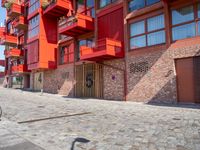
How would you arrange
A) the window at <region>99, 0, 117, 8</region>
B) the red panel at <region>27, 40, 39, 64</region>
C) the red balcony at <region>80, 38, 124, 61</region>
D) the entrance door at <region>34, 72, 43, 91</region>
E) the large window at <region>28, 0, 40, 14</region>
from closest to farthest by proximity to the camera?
the red balcony at <region>80, 38, 124, 61</region> → the window at <region>99, 0, 117, 8</region> → the red panel at <region>27, 40, 39, 64</region> → the large window at <region>28, 0, 40, 14</region> → the entrance door at <region>34, 72, 43, 91</region>

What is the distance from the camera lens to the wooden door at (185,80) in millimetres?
12742

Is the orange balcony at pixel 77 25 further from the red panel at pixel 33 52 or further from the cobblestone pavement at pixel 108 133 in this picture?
the cobblestone pavement at pixel 108 133

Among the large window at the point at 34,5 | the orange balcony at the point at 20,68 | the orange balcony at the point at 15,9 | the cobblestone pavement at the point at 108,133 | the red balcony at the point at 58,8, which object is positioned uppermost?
the orange balcony at the point at 15,9

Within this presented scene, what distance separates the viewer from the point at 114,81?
17359 mm

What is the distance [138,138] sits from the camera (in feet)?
19.3

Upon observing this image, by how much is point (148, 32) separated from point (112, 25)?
12.8 feet

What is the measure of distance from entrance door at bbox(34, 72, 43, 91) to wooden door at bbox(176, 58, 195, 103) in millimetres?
19943

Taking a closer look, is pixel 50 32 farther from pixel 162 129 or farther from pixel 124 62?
pixel 162 129

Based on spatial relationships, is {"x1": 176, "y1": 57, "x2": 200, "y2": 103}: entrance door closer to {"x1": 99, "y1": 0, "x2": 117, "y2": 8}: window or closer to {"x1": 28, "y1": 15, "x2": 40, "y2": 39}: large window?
{"x1": 99, "y1": 0, "x2": 117, "y2": 8}: window

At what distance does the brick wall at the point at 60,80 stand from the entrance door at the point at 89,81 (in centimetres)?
98

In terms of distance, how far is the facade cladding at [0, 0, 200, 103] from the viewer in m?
13.2

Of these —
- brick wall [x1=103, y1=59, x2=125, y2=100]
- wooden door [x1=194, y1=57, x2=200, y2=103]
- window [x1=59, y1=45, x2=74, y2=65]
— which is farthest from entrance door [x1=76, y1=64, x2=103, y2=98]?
wooden door [x1=194, y1=57, x2=200, y2=103]

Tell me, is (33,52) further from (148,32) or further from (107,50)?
(148,32)

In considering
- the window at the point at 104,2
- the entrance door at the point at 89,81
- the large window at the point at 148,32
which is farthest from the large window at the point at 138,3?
the entrance door at the point at 89,81
